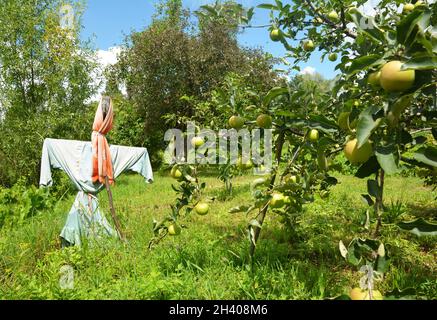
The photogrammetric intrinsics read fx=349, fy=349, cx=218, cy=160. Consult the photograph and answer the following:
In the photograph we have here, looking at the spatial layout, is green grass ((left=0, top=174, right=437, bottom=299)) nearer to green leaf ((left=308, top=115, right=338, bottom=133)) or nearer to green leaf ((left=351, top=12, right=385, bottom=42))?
green leaf ((left=308, top=115, right=338, bottom=133))

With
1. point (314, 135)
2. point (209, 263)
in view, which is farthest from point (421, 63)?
point (209, 263)

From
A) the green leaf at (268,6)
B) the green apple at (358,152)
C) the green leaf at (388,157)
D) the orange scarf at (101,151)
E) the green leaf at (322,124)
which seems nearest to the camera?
the green leaf at (388,157)

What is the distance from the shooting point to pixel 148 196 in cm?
625

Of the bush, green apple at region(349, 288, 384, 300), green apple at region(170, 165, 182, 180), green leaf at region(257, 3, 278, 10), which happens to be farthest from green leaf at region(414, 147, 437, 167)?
the bush

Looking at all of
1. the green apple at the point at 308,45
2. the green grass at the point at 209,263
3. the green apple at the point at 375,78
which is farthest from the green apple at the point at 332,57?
the green apple at the point at 375,78

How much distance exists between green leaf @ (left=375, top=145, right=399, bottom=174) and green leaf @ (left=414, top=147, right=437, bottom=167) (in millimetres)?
101

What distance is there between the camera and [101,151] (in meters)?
3.28

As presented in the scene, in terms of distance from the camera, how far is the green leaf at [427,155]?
101cm

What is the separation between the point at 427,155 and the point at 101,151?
9.27ft

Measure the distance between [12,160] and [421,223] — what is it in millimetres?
8267

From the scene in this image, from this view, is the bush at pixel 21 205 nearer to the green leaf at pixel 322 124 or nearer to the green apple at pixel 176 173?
the green apple at pixel 176 173

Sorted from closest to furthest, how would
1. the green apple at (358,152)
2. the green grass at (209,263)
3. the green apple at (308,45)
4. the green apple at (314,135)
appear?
the green apple at (358,152) → the green apple at (314,135) → the green grass at (209,263) → the green apple at (308,45)

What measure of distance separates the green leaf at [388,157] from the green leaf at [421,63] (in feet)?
0.77
